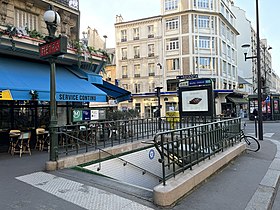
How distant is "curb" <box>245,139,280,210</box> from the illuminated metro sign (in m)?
5.30

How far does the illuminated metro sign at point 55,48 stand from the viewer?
6367 millimetres

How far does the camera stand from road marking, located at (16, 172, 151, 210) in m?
4.46

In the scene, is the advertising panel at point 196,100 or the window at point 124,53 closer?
the advertising panel at point 196,100

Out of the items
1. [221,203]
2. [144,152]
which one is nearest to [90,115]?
[144,152]

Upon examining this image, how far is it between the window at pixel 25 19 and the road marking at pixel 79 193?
7.40 meters

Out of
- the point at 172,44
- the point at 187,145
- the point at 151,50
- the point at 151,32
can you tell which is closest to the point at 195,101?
the point at 187,145

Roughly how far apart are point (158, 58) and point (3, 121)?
3446cm

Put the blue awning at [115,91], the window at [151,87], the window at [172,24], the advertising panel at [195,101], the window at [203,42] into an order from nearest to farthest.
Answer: the advertising panel at [195,101]
the blue awning at [115,91]
the window at [203,42]
the window at [172,24]
the window at [151,87]

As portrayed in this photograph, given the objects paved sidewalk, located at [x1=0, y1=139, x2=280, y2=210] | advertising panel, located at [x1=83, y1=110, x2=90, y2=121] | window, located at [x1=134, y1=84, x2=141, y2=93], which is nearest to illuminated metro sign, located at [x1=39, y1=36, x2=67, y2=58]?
paved sidewalk, located at [x1=0, y1=139, x2=280, y2=210]

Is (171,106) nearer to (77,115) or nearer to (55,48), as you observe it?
(77,115)

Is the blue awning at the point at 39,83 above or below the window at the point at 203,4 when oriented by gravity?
below

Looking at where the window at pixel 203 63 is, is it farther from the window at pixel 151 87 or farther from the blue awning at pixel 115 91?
the blue awning at pixel 115 91

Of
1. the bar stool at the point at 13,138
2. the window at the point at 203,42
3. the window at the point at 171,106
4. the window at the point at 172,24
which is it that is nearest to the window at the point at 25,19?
the bar stool at the point at 13,138

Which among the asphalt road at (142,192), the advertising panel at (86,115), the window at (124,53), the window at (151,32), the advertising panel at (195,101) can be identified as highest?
the window at (151,32)
